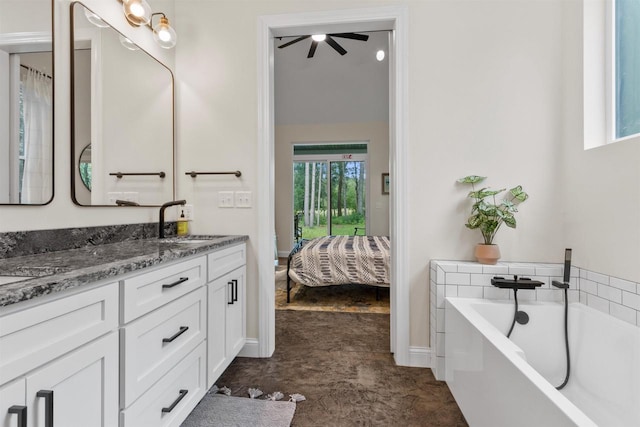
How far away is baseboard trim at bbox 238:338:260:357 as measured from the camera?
2.12m

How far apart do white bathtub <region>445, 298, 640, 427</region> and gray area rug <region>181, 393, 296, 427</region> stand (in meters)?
0.89

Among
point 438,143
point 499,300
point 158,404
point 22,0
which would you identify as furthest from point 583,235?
point 22,0

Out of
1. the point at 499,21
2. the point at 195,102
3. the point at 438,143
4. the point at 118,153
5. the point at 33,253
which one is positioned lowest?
the point at 33,253

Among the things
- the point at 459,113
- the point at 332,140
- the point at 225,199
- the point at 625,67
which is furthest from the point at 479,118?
→ the point at 332,140

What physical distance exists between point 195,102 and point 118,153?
71 cm

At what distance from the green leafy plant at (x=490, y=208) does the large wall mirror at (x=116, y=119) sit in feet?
6.64

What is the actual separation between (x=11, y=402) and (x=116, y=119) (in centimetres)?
150

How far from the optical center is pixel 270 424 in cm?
146

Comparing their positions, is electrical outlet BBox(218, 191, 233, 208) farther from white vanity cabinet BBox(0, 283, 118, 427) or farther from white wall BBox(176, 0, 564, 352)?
white vanity cabinet BBox(0, 283, 118, 427)

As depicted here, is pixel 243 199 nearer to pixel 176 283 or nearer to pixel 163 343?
pixel 176 283

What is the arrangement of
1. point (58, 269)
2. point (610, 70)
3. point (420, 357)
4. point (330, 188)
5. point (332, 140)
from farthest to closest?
1. point (330, 188)
2. point (332, 140)
3. point (420, 357)
4. point (610, 70)
5. point (58, 269)

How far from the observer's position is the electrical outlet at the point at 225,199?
216cm

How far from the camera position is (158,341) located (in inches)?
45.0

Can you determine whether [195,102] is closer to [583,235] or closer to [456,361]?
[456,361]
